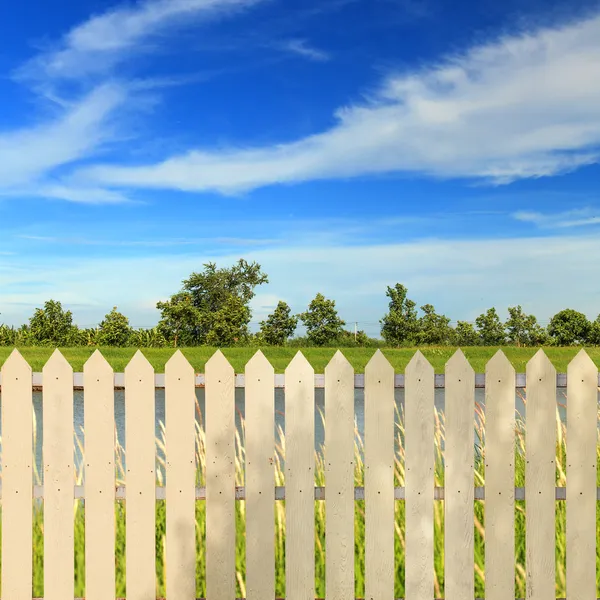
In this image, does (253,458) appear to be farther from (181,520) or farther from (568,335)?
(568,335)

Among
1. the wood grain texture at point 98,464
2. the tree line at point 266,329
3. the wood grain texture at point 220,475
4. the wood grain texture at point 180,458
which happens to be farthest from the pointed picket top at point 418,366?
the tree line at point 266,329

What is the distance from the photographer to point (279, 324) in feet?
66.5

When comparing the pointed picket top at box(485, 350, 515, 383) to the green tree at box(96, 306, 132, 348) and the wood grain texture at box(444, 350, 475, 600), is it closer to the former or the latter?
the wood grain texture at box(444, 350, 475, 600)

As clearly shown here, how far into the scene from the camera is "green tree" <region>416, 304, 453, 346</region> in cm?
2005

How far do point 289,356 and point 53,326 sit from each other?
801cm

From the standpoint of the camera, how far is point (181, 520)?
3717 millimetres

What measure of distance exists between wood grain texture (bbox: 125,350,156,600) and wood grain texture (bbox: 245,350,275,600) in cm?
55

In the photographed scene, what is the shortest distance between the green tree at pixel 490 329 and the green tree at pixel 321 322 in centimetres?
457

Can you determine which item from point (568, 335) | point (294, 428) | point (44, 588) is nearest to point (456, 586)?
point (294, 428)

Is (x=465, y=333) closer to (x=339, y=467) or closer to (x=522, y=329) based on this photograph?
(x=522, y=329)

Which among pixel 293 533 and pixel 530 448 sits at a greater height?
pixel 530 448

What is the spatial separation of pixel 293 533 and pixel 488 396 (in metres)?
1.34

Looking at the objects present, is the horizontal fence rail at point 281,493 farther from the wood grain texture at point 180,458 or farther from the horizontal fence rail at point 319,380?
the horizontal fence rail at point 319,380

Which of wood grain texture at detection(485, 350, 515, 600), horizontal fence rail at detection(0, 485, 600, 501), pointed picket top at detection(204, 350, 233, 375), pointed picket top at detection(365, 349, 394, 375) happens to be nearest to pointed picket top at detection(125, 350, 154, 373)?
pointed picket top at detection(204, 350, 233, 375)
